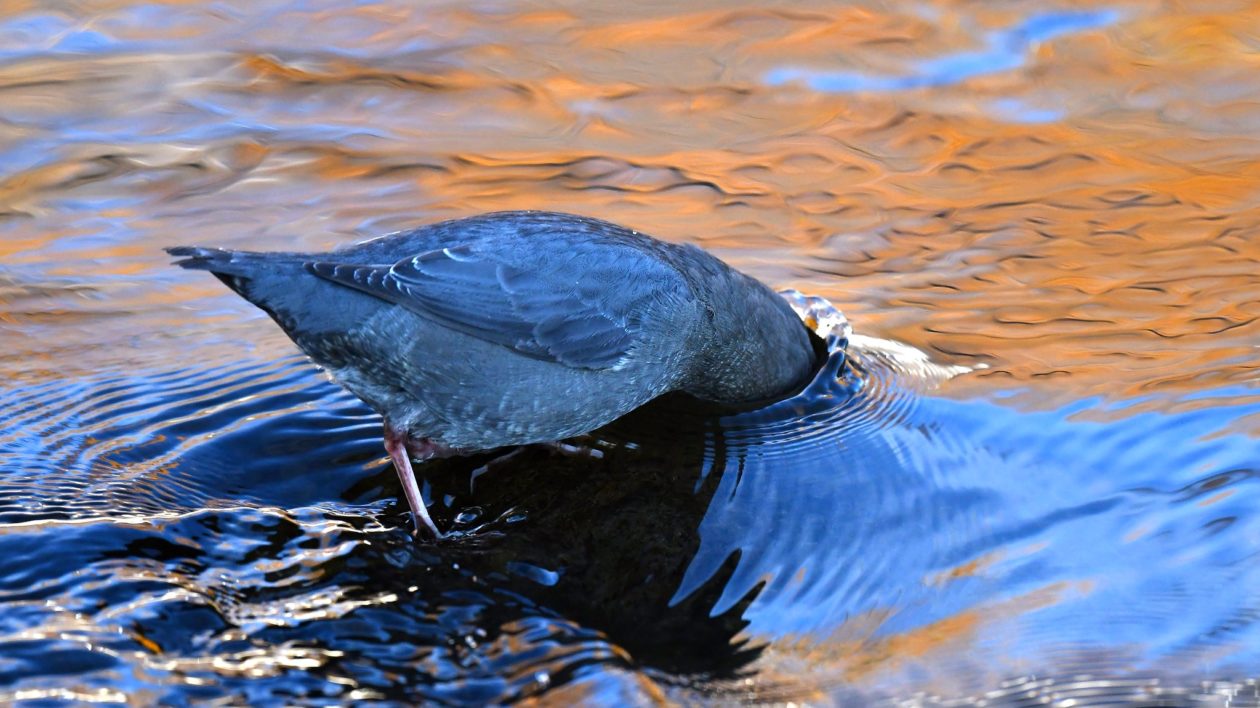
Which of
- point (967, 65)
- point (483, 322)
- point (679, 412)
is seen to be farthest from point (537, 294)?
point (967, 65)

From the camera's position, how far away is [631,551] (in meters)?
4.13

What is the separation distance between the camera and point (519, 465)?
4836mm

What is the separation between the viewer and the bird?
4344 millimetres

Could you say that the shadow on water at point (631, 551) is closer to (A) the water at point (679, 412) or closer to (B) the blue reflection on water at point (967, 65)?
(A) the water at point (679, 412)

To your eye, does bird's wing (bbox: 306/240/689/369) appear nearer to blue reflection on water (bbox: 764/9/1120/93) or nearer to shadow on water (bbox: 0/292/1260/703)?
shadow on water (bbox: 0/292/1260/703)

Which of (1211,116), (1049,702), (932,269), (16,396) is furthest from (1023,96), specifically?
(16,396)

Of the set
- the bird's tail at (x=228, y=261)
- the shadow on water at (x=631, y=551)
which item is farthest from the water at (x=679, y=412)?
the bird's tail at (x=228, y=261)

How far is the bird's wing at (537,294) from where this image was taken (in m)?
4.39

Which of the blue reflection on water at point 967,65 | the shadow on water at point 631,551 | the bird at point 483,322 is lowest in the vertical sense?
the shadow on water at point 631,551

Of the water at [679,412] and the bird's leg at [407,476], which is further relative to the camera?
the bird's leg at [407,476]

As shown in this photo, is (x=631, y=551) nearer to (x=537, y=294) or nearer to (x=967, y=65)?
(x=537, y=294)

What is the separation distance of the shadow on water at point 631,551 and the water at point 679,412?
2 cm

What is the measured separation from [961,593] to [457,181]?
13.0 ft

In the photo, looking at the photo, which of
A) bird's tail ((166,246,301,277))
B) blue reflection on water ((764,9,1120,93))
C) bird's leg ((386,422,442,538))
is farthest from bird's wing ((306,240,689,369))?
blue reflection on water ((764,9,1120,93))
